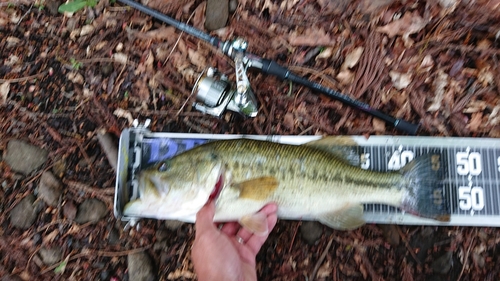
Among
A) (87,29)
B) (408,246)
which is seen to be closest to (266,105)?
(408,246)

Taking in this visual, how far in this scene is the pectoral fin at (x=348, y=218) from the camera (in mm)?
2953

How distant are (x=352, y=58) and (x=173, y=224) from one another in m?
2.21

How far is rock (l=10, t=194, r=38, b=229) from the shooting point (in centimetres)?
347

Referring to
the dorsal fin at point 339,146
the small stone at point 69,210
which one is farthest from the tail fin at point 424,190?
the small stone at point 69,210

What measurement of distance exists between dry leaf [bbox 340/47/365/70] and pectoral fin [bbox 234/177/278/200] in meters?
1.37

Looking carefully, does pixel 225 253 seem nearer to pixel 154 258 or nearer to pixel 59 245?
pixel 154 258

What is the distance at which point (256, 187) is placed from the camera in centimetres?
276

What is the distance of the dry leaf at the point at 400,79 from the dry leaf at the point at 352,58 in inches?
13.1

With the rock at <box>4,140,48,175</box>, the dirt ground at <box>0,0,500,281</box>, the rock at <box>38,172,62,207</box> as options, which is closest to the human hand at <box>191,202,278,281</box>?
the dirt ground at <box>0,0,500,281</box>

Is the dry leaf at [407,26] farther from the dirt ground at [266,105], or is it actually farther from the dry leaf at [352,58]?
the dry leaf at [352,58]

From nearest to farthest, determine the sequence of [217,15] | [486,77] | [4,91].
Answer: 1. [486,77]
2. [217,15]
3. [4,91]

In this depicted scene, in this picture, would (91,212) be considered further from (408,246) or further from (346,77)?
(408,246)

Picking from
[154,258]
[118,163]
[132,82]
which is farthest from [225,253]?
[132,82]

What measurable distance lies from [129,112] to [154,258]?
1.36 metres
